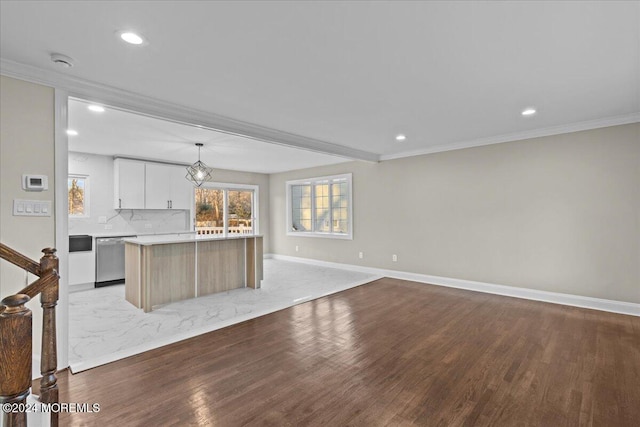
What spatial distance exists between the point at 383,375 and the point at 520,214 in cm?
356

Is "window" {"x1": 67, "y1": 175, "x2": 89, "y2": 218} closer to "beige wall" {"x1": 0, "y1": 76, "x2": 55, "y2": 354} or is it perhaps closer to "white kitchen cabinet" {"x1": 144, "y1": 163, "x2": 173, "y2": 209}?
"white kitchen cabinet" {"x1": 144, "y1": 163, "x2": 173, "y2": 209}

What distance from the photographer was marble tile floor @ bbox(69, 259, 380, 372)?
117 inches

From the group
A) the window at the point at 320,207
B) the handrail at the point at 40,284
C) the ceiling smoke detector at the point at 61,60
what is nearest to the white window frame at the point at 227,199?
the window at the point at 320,207

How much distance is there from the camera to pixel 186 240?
4.48 m

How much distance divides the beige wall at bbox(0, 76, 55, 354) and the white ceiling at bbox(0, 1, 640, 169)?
27 cm

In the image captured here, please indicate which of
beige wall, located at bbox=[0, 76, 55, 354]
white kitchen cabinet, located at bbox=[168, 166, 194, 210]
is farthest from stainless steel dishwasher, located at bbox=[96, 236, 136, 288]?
beige wall, located at bbox=[0, 76, 55, 354]

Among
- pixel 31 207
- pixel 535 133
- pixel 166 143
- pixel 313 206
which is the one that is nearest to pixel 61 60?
pixel 31 207

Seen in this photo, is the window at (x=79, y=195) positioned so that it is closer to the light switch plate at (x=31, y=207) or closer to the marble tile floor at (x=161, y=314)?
the marble tile floor at (x=161, y=314)

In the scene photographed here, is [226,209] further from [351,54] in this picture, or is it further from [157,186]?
[351,54]

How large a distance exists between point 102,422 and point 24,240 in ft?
5.17

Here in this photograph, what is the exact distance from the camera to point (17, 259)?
130 cm

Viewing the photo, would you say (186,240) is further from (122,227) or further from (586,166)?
(586,166)

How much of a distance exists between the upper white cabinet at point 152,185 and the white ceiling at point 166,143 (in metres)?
0.20

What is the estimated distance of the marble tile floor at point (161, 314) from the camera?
9.75 feet
